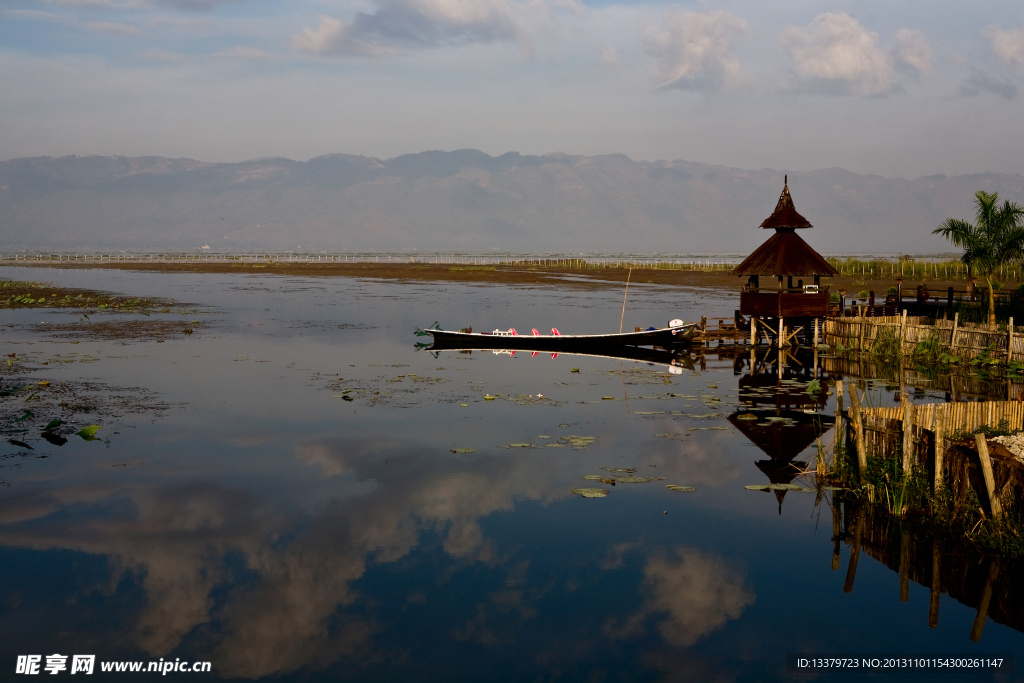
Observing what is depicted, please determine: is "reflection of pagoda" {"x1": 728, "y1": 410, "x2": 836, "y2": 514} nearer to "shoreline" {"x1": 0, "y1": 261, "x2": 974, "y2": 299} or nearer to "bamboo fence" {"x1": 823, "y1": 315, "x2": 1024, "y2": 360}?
"bamboo fence" {"x1": 823, "y1": 315, "x2": 1024, "y2": 360}

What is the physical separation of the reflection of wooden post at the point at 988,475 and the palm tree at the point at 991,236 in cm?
2512

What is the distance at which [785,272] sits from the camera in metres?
39.2

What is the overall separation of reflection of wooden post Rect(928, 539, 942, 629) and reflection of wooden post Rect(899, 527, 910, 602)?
35 cm

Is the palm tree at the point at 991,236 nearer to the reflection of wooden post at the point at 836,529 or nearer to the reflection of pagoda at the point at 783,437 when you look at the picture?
the reflection of pagoda at the point at 783,437

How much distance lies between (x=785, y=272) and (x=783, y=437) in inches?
705

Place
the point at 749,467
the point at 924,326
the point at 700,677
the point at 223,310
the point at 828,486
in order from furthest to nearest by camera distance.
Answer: the point at 223,310 → the point at 924,326 → the point at 749,467 → the point at 828,486 → the point at 700,677

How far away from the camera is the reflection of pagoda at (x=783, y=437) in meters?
19.8

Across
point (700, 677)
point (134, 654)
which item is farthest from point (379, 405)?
point (700, 677)

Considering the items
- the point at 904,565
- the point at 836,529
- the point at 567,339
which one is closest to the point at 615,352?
the point at 567,339

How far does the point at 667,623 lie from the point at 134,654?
23.6 ft

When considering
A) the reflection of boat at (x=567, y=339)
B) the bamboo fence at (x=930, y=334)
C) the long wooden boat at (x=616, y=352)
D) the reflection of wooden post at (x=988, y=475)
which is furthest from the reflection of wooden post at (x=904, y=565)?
the reflection of boat at (x=567, y=339)

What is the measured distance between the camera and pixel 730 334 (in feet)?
139

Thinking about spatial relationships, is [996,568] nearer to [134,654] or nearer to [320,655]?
[320,655]

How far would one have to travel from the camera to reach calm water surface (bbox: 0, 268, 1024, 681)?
40.4 feet
